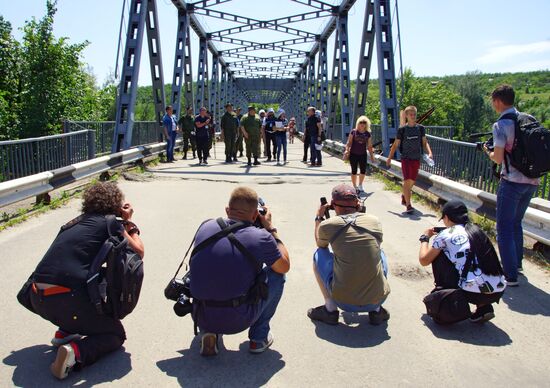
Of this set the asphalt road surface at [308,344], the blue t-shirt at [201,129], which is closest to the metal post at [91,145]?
the blue t-shirt at [201,129]

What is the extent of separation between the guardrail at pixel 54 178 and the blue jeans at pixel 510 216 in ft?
20.9

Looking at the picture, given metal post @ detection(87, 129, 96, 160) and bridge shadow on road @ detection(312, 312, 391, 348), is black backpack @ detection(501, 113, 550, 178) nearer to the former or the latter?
bridge shadow on road @ detection(312, 312, 391, 348)

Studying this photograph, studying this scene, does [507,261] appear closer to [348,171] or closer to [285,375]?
[285,375]

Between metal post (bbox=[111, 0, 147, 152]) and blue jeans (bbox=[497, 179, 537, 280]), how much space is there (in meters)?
11.6

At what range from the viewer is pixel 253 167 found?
52.4 feet

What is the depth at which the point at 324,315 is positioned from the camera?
4.12m

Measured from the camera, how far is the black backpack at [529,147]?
468 cm

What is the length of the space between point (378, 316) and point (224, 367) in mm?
1382

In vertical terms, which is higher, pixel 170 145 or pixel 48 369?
pixel 170 145

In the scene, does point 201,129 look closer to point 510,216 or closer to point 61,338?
point 510,216

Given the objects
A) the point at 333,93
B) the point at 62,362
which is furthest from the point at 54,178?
the point at 333,93

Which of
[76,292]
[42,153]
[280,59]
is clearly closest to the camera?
[76,292]

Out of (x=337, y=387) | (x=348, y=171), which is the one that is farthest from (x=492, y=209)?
(x=348, y=171)

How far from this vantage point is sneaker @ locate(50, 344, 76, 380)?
10.2 ft
